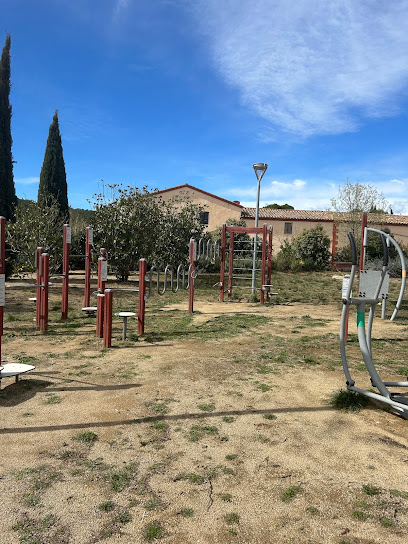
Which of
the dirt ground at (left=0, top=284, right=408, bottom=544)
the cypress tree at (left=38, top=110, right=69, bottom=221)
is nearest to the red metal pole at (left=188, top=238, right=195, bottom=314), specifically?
the dirt ground at (left=0, top=284, right=408, bottom=544)

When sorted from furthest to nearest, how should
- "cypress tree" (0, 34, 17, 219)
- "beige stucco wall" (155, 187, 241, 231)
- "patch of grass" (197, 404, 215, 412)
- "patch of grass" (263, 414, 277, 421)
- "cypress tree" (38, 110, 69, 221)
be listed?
"beige stucco wall" (155, 187, 241, 231) → "cypress tree" (38, 110, 69, 221) → "cypress tree" (0, 34, 17, 219) → "patch of grass" (197, 404, 215, 412) → "patch of grass" (263, 414, 277, 421)

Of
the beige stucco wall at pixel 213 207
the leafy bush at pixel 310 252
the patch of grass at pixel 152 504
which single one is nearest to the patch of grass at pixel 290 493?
the patch of grass at pixel 152 504

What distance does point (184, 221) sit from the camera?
17.8 meters

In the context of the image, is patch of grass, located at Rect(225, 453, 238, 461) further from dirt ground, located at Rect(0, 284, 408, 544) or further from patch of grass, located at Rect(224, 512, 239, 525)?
patch of grass, located at Rect(224, 512, 239, 525)

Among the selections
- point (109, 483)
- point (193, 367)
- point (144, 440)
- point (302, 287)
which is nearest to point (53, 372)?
point (193, 367)

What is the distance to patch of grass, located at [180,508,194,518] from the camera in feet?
7.08

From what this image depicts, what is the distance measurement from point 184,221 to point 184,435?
1512 cm

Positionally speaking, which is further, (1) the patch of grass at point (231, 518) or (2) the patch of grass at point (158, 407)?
(2) the patch of grass at point (158, 407)

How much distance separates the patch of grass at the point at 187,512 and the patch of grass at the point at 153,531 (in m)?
0.14

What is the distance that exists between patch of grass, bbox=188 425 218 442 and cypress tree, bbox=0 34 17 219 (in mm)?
16521

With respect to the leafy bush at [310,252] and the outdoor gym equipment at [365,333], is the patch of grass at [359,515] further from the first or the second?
the leafy bush at [310,252]

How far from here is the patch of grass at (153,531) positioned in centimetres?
199

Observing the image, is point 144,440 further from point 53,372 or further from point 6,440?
point 53,372

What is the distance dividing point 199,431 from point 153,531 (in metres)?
1.15
